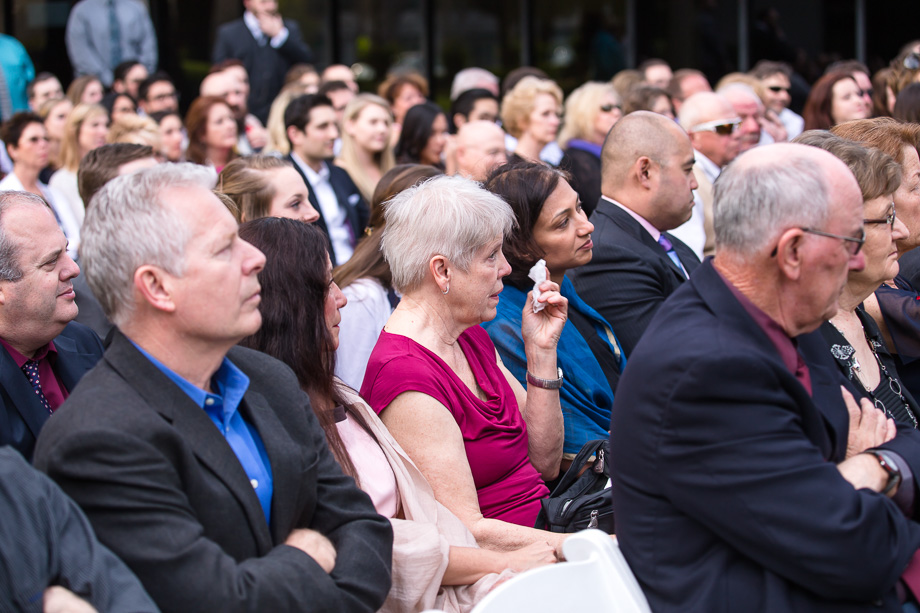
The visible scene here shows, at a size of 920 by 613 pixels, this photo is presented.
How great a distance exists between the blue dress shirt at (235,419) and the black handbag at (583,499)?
108 cm

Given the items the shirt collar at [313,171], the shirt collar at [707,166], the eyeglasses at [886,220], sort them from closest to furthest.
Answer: the eyeglasses at [886,220] → the shirt collar at [707,166] → the shirt collar at [313,171]

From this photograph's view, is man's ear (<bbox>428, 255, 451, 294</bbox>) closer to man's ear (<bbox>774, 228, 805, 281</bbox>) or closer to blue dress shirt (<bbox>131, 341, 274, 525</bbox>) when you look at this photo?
blue dress shirt (<bbox>131, 341, 274, 525</bbox>)

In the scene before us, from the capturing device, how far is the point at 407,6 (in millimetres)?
12969

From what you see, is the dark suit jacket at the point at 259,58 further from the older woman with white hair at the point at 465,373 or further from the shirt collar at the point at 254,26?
the older woman with white hair at the point at 465,373

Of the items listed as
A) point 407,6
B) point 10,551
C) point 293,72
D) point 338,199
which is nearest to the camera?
point 10,551

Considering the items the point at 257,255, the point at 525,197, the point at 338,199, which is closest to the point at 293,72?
the point at 338,199

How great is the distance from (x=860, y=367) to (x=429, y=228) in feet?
4.62

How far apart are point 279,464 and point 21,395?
98 cm

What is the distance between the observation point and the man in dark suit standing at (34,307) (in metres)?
2.71

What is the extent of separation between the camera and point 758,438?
6.26ft

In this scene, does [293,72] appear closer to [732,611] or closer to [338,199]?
[338,199]

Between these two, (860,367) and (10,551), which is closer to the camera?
(10,551)

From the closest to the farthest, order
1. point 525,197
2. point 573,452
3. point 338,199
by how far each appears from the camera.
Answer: point 573,452, point 525,197, point 338,199

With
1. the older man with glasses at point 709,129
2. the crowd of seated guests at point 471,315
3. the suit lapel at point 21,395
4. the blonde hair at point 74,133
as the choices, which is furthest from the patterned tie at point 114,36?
the suit lapel at point 21,395
